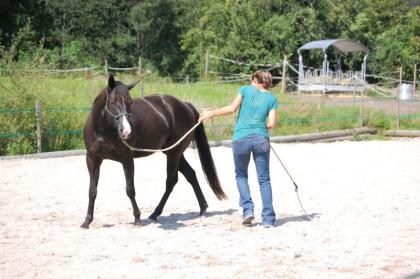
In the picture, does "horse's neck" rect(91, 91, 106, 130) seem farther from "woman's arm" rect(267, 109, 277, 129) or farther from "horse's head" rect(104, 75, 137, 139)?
"woman's arm" rect(267, 109, 277, 129)

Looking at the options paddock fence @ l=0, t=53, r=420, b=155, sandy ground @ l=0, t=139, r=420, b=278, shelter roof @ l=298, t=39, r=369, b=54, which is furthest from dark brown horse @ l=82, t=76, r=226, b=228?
shelter roof @ l=298, t=39, r=369, b=54

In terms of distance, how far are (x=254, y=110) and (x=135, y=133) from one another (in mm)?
1308

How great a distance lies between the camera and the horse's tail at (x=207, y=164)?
706 cm

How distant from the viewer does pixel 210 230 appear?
606 cm

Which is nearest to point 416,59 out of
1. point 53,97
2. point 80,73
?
point 80,73

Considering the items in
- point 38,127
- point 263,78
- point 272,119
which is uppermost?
point 263,78

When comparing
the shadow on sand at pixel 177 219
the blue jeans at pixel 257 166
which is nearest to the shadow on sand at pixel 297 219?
the blue jeans at pixel 257 166

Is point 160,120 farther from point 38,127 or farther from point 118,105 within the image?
point 38,127

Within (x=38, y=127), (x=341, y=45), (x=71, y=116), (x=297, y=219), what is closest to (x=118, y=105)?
(x=297, y=219)

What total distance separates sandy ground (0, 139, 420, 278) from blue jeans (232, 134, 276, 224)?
221 millimetres

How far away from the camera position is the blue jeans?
19.7 ft

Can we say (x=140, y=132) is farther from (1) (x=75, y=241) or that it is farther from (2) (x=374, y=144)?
(2) (x=374, y=144)

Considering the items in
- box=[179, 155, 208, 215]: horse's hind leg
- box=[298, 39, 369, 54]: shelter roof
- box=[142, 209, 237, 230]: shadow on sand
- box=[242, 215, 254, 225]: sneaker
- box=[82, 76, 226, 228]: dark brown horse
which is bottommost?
box=[142, 209, 237, 230]: shadow on sand

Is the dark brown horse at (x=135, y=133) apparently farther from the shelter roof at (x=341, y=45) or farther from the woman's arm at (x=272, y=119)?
the shelter roof at (x=341, y=45)
